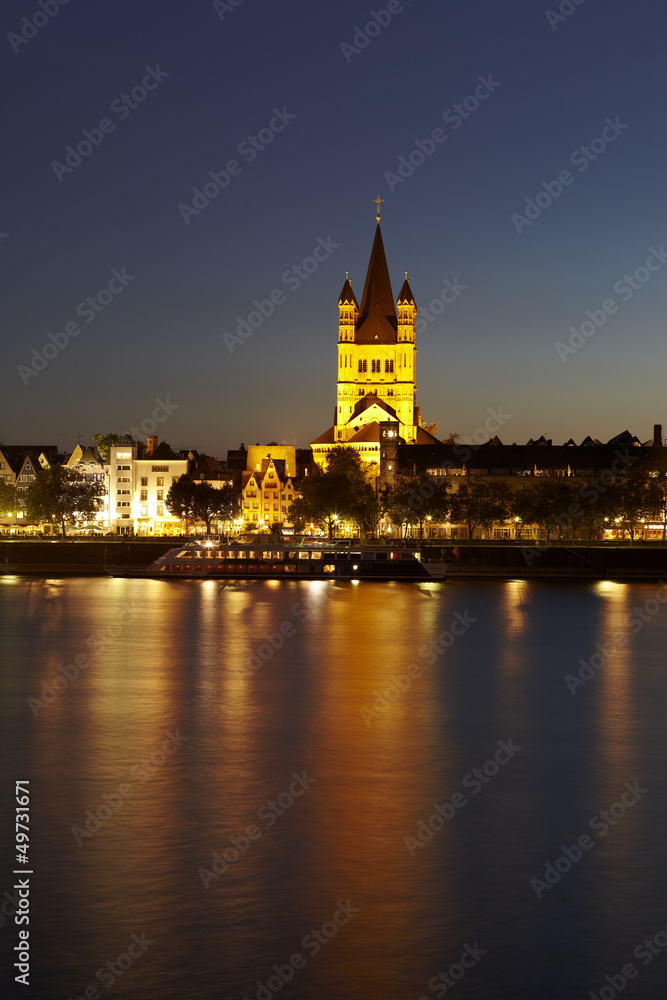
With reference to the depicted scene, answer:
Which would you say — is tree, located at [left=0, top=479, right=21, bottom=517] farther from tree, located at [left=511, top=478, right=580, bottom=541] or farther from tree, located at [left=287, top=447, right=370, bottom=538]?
tree, located at [left=511, top=478, right=580, bottom=541]

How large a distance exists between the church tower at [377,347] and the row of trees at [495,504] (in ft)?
164

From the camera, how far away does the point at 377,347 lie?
17250cm

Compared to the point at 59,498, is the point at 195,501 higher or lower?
lower

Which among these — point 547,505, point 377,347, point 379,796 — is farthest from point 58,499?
point 379,796

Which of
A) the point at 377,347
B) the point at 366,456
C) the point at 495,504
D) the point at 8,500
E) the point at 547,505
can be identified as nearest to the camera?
the point at 547,505

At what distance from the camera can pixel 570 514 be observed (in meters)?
106

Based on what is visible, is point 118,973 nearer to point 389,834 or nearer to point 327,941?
point 327,941

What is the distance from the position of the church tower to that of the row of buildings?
5.7 inches

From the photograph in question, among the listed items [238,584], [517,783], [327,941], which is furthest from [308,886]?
[238,584]

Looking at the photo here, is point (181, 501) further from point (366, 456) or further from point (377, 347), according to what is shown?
point (377, 347)

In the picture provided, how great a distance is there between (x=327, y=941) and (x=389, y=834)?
16.7 ft

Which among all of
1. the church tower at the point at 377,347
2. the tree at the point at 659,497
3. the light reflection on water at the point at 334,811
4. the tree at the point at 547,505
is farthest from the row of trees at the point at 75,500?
the light reflection on water at the point at 334,811

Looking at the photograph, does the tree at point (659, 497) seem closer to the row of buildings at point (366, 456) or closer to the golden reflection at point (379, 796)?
the row of buildings at point (366, 456)

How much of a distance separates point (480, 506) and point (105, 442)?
5115 centimetres
